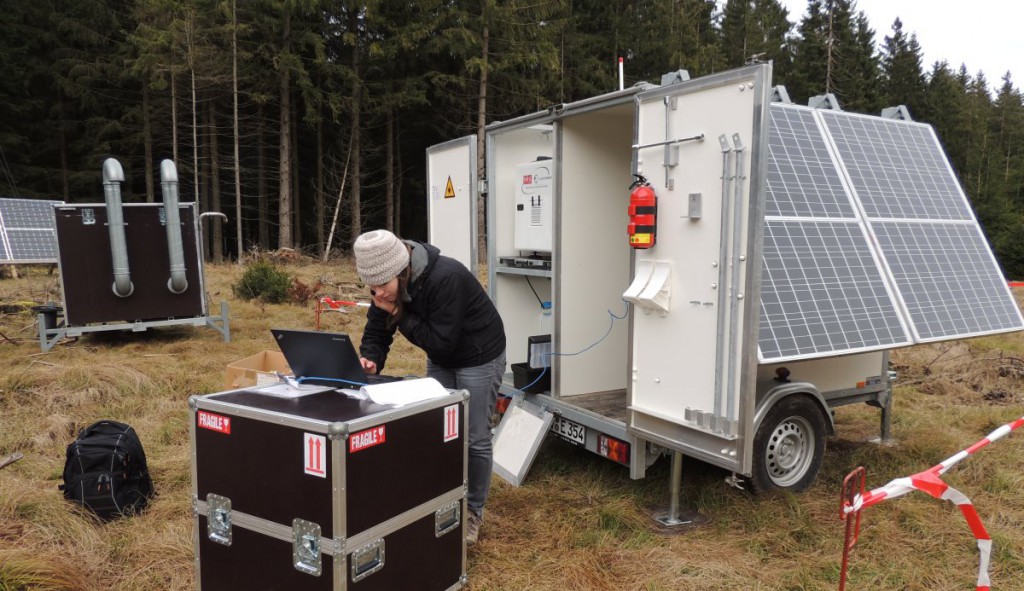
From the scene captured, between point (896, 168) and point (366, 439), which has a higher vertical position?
point (896, 168)

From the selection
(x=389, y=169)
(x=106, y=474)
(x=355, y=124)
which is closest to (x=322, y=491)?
(x=106, y=474)

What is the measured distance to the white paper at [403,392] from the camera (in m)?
2.78

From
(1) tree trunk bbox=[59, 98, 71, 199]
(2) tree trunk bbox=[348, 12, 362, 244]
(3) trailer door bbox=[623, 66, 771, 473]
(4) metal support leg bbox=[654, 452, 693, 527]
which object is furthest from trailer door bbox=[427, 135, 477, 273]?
(1) tree trunk bbox=[59, 98, 71, 199]

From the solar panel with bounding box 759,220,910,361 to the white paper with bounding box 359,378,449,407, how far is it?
5.37 feet

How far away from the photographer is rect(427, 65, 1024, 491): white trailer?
10.8ft

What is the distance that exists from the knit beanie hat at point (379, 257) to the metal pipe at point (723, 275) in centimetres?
155

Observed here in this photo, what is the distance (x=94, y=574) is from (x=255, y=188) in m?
23.2

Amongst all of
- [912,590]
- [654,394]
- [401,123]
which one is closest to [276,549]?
[654,394]

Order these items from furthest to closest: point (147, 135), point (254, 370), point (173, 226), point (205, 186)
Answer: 1. point (205, 186)
2. point (147, 135)
3. point (173, 226)
4. point (254, 370)

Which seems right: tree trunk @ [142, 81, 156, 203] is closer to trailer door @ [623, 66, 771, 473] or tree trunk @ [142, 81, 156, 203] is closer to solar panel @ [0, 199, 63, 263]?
solar panel @ [0, 199, 63, 263]

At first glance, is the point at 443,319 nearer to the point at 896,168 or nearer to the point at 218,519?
the point at 218,519

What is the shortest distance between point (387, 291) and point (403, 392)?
0.57 metres

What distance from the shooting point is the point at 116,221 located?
8.09 meters

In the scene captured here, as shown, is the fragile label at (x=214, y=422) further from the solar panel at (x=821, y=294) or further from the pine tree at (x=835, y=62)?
the pine tree at (x=835, y=62)
